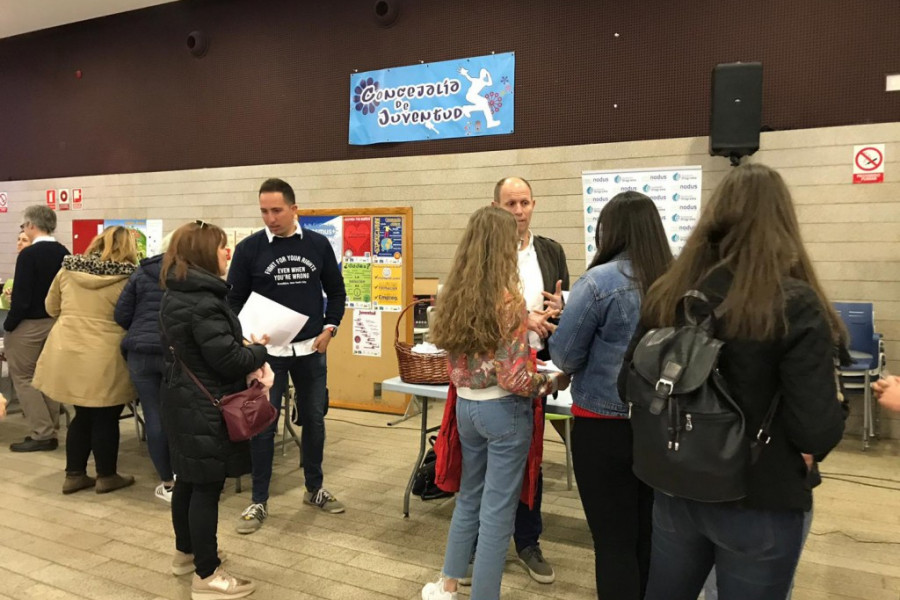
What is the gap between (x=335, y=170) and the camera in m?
6.56

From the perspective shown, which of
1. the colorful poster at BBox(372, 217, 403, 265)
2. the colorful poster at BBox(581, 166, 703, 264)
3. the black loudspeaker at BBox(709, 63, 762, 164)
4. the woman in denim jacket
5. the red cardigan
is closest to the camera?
the woman in denim jacket

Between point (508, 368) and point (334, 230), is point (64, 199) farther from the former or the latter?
point (508, 368)

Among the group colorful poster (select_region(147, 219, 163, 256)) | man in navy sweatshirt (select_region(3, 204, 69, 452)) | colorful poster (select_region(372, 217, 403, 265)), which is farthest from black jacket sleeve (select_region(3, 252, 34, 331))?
colorful poster (select_region(147, 219, 163, 256))

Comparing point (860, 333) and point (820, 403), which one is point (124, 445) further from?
point (860, 333)

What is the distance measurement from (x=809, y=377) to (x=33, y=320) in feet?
15.1

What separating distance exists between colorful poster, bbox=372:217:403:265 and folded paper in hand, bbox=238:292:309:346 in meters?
2.53

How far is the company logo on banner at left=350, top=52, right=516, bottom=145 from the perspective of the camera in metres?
5.85

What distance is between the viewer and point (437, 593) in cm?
240

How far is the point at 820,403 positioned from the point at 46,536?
3363mm

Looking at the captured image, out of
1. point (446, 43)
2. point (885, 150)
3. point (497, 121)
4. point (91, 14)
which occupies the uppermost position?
point (91, 14)

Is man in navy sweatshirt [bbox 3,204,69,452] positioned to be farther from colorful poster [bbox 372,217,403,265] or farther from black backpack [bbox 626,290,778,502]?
black backpack [bbox 626,290,778,502]

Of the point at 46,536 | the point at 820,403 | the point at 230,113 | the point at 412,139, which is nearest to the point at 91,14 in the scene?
the point at 230,113

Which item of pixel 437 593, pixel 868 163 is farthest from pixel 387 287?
pixel 868 163

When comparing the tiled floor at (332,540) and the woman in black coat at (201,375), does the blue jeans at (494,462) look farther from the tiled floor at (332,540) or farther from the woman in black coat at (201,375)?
the woman in black coat at (201,375)
